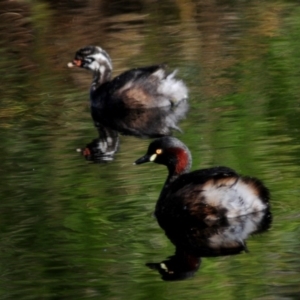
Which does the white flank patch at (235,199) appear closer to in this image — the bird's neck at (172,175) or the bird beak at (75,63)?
the bird's neck at (172,175)

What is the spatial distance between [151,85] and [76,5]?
614 centimetres

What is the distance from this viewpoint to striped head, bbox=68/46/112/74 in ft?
43.3

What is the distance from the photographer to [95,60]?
13266 millimetres

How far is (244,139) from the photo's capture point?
10.2 metres

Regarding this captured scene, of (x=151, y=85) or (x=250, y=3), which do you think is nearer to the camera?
(x=151, y=85)

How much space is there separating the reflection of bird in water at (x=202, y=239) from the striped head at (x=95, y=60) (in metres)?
5.10

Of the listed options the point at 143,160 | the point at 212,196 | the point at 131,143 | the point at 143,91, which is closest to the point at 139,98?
the point at 143,91

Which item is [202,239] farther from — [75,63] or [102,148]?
[75,63]

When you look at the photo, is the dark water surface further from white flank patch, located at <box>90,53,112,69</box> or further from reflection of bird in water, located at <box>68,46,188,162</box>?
white flank patch, located at <box>90,53,112,69</box>

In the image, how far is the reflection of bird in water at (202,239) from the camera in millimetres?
7301

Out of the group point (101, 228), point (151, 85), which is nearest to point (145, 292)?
point (101, 228)

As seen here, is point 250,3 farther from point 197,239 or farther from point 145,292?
point 145,292

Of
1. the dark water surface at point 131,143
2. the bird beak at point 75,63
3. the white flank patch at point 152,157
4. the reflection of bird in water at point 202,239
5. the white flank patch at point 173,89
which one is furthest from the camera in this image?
the bird beak at point 75,63

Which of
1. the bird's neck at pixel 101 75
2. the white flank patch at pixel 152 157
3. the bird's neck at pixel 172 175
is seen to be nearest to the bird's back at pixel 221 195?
the bird's neck at pixel 172 175
